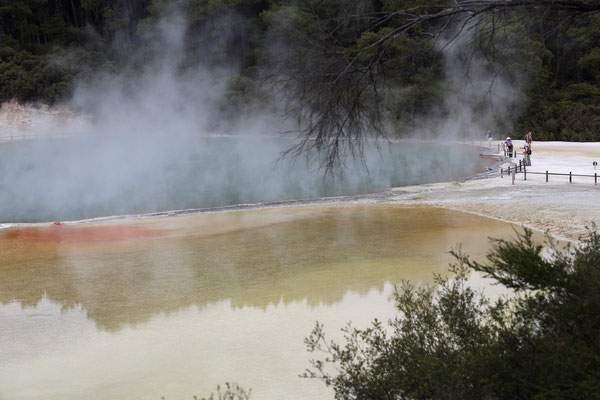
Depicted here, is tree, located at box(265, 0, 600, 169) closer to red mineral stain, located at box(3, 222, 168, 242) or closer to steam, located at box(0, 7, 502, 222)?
steam, located at box(0, 7, 502, 222)

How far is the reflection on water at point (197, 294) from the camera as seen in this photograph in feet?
23.8

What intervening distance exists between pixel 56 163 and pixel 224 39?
75.6ft

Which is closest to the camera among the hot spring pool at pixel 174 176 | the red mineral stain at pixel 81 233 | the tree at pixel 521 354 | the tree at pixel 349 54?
the tree at pixel 521 354

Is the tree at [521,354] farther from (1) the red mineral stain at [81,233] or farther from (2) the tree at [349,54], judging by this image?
(1) the red mineral stain at [81,233]

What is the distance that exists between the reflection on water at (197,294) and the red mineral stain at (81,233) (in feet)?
0.19

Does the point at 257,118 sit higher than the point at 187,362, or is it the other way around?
the point at 257,118

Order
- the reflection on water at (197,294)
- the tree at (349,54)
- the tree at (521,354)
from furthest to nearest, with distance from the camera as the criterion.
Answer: the reflection on water at (197,294), the tree at (349,54), the tree at (521,354)

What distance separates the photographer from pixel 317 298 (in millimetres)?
9898

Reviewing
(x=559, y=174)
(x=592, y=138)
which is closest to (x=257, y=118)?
(x=592, y=138)

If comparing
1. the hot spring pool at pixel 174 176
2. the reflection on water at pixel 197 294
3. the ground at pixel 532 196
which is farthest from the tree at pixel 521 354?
the hot spring pool at pixel 174 176

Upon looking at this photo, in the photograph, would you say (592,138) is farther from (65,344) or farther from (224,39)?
(65,344)

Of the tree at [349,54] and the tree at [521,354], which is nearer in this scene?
the tree at [521,354]

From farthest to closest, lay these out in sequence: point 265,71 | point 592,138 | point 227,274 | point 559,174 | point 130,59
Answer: point 130,59
point 592,138
point 559,174
point 227,274
point 265,71

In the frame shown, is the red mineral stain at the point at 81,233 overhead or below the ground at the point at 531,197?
below
